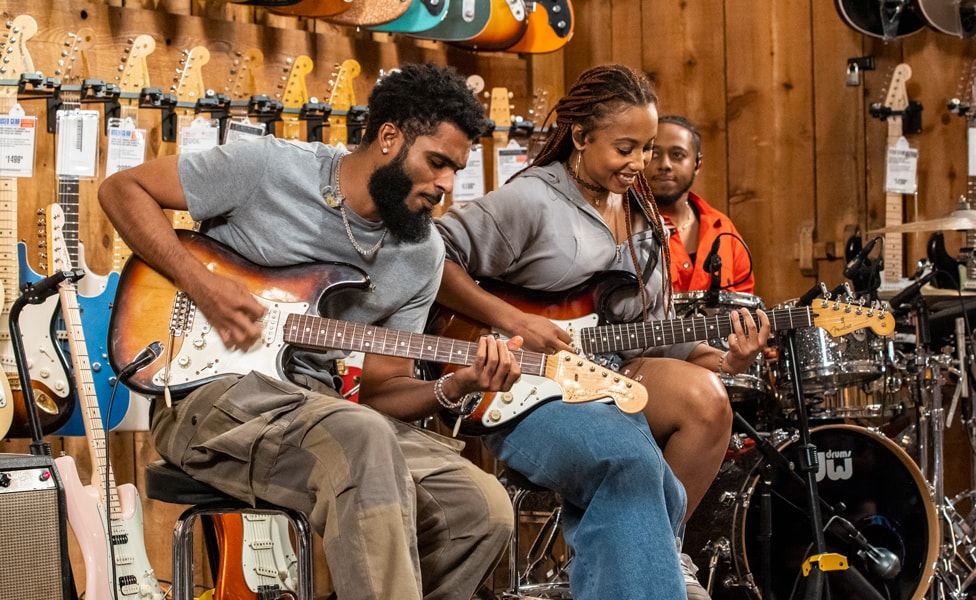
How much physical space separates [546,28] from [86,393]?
226cm

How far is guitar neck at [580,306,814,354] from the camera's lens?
3043 mm

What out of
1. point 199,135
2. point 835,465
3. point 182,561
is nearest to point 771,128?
point 835,465

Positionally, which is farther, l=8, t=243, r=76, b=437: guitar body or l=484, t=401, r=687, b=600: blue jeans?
l=8, t=243, r=76, b=437: guitar body

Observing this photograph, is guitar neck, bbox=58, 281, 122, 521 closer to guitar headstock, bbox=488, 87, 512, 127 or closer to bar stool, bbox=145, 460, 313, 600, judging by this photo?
bar stool, bbox=145, 460, 313, 600

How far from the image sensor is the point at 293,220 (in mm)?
2674

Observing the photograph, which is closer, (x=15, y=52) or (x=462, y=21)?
(x=15, y=52)

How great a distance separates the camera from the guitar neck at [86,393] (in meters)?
3.16

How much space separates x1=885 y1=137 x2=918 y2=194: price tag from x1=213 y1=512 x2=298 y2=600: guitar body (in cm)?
254

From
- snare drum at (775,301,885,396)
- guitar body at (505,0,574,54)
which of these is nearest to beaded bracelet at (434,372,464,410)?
snare drum at (775,301,885,396)

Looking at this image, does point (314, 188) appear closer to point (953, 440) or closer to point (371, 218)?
point (371, 218)

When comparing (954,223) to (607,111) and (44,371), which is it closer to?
(607,111)

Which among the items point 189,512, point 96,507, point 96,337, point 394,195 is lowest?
point 96,507

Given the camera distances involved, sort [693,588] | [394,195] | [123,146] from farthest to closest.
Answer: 1. [123,146]
2. [693,588]
3. [394,195]

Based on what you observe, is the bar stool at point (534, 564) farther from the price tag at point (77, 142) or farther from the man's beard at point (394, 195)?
the price tag at point (77, 142)
